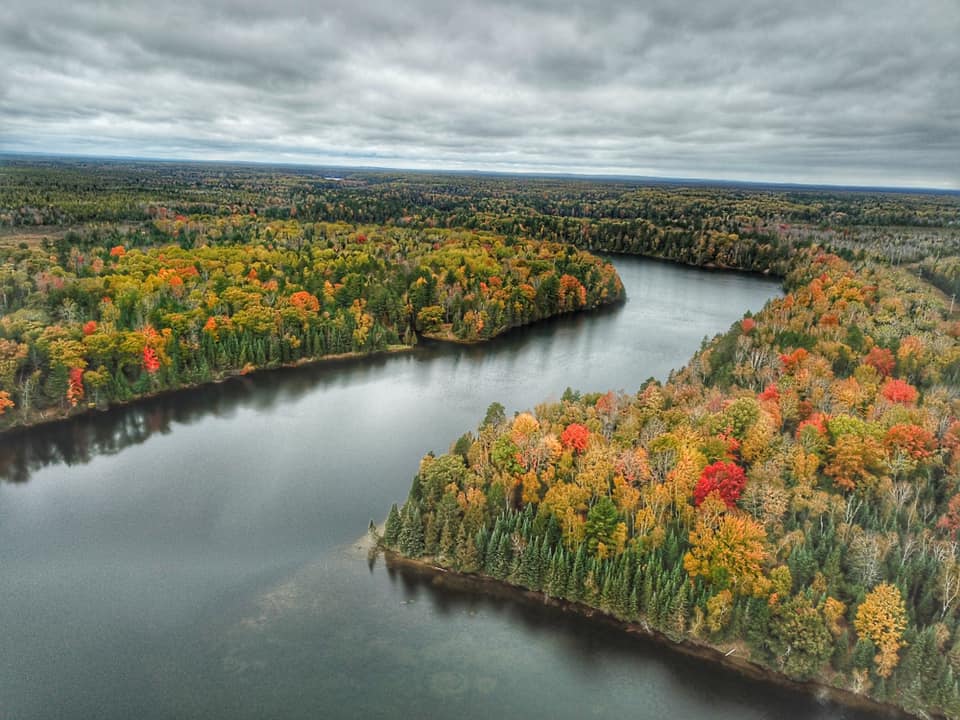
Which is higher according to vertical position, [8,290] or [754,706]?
[8,290]

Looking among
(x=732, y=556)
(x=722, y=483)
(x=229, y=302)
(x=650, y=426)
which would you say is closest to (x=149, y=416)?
(x=229, y=302)

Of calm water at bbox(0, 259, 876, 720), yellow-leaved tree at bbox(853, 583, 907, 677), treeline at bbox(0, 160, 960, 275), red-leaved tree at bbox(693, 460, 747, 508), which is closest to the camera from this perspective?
yellow-leaved tree at bbox(853, 583, 907, 677)

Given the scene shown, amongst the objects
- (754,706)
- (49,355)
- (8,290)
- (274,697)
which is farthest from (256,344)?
(754,706)

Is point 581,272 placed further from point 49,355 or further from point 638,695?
point 638,695

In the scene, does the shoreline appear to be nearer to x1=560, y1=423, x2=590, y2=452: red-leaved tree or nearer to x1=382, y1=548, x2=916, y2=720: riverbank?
x1=382, y1=548, x2=916, y2=720: riverbank

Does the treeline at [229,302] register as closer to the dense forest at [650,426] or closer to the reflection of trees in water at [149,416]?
the dense forest at [650,426]

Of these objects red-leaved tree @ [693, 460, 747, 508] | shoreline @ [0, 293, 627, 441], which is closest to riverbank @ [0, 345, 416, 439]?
shoreline @ [0, 293, 627, 441]

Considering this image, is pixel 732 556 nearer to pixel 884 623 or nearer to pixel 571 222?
pixel 884 623
